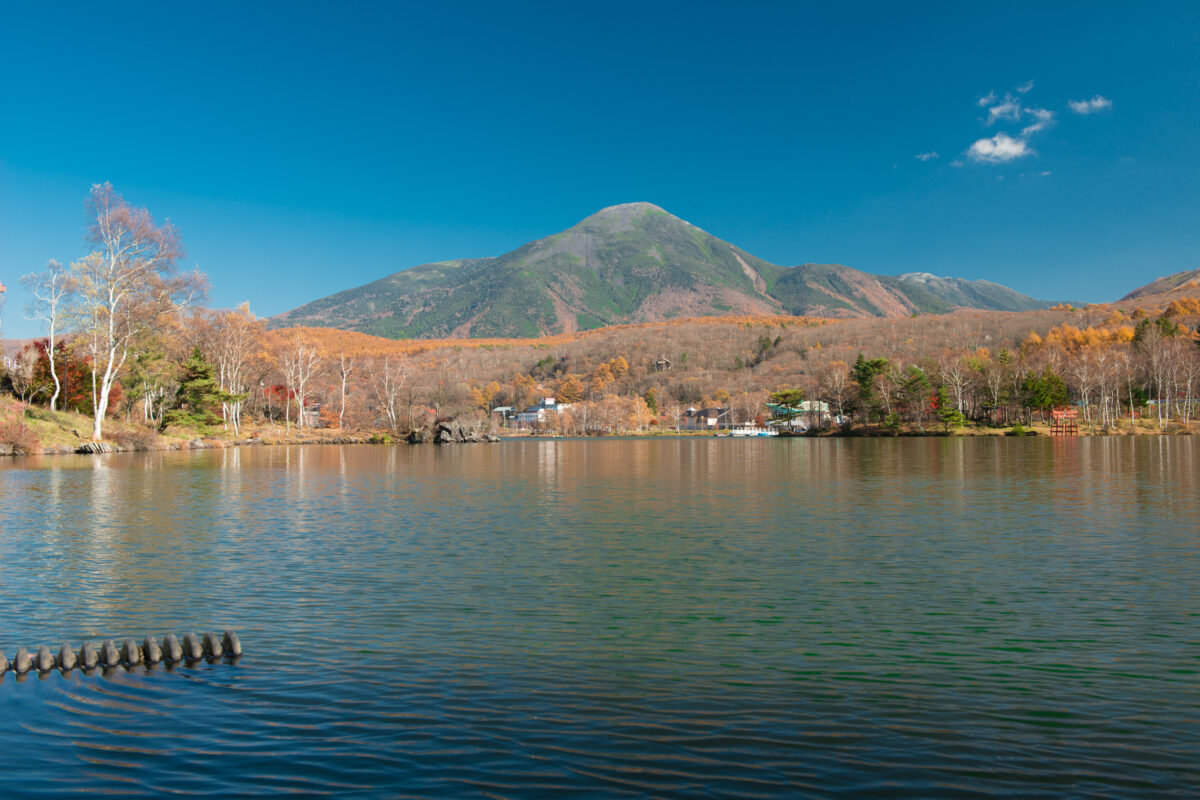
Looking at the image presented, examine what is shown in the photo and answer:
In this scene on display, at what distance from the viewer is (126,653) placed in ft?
29.7

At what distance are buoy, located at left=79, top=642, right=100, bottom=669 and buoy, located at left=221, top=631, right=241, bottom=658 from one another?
138 cm

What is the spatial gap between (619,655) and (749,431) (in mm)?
149811

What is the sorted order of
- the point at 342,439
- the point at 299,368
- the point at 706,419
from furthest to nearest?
1. the point at 706,419
2. the point at 342,439
3. the point at 299,368

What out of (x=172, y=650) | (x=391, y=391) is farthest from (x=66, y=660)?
(x=391, y=391)

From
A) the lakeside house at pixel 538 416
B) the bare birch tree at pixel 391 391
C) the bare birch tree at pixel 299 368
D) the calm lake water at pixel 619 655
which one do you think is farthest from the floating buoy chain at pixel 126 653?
the lakeside house at pixel 538 416

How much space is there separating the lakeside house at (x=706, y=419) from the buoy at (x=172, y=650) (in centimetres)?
16977

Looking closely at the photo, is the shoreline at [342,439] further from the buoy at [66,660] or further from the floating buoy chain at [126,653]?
the buoy at [66,660]

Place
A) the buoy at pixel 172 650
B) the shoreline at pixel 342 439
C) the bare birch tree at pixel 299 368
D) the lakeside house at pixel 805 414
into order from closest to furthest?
the buoy at pixel 172 650, the shoreline at pixel 342 439, the bare birch tree at pixel 299 368, the lakeside house at pixel 805 414

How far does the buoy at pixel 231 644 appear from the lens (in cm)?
925

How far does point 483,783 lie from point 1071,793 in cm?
459

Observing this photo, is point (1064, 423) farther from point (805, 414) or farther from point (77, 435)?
point (77, 435)

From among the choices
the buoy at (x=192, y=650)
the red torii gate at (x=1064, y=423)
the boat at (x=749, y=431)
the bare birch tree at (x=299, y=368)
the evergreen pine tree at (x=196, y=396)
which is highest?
the bare birch tree at (x=299, y=368)

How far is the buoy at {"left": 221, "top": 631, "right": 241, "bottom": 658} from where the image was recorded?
925cm

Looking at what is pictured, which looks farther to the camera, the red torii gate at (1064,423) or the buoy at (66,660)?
the red torii gate at (1064,423)
